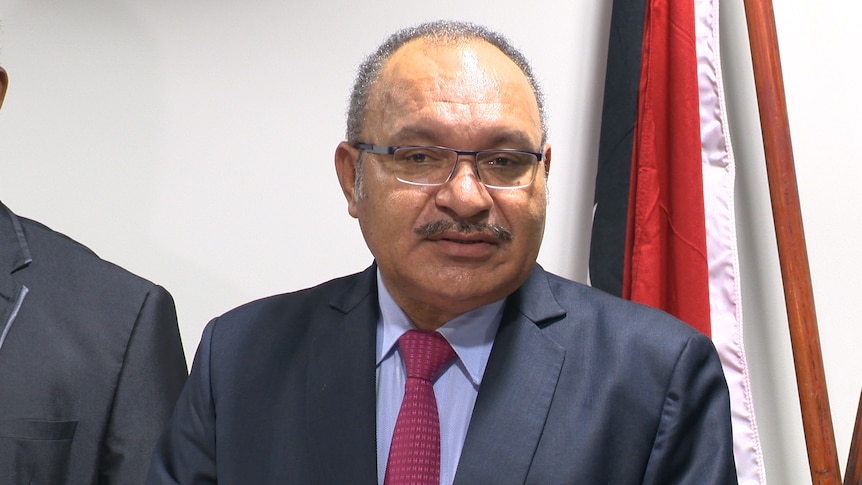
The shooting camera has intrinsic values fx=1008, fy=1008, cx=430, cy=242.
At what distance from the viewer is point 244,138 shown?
2.16m

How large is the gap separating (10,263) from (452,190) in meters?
0.73

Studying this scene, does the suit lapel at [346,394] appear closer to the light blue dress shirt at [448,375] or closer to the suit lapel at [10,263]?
the light blue dress shirt at [448,375]

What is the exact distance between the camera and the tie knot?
1.33 meters

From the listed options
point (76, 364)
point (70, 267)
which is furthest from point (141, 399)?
point (70, 267)

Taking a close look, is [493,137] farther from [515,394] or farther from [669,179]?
[669,179]

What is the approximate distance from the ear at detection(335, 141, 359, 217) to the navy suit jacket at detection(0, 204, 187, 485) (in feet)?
1.24

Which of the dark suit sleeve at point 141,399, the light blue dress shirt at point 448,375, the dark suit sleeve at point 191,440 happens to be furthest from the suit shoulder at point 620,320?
the dark suit sleeve at point 141,399

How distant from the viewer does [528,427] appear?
1.28 meters

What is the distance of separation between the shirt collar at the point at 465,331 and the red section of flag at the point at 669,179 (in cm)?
→ 65

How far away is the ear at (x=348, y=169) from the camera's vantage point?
1431 mm

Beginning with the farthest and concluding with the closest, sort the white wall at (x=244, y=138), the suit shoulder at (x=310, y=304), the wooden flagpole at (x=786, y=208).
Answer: the white wall at (x=244, y=138) → the wooden flagpole at (x=786, y=208) → the suit shoulder at (x=310, y=304)

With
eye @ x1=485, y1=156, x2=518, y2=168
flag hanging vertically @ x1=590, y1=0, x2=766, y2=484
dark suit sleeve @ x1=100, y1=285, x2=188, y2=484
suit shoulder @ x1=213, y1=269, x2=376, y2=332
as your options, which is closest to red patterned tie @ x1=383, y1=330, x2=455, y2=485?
suit shoulder @ x1=213, y1=269, x2=376, y2=332

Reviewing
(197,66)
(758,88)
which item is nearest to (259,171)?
(197,66)

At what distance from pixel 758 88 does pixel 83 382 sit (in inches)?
52.2
